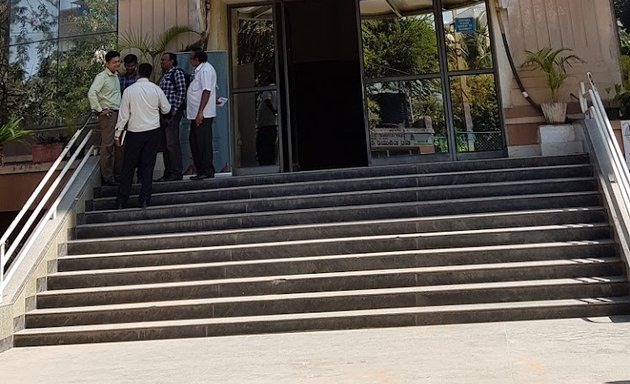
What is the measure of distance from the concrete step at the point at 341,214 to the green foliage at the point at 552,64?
2.48 metres

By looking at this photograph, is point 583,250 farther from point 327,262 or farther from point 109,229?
point 109,229

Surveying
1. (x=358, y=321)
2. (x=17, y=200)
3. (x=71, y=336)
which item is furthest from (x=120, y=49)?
(x=358, y=321)

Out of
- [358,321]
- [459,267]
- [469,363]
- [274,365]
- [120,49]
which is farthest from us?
[120,49]

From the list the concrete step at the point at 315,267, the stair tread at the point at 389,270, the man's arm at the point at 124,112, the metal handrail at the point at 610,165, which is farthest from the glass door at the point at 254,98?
the metal handrail at the point at 610,165

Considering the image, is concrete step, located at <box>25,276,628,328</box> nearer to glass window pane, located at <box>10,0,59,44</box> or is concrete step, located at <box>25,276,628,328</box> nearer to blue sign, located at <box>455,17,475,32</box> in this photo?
blue sign, located at <box>455,17,475,32</box>

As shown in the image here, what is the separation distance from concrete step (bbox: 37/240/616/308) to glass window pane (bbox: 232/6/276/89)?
173 inches

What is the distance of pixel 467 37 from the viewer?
340 inches

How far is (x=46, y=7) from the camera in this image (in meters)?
9.45

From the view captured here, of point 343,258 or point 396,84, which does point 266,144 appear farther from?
point 343,258

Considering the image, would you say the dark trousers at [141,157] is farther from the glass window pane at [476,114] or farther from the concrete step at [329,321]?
the glass window pane at [476,114]

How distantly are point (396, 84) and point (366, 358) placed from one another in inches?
230

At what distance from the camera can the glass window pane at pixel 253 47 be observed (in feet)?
29.2

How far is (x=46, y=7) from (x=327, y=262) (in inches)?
293

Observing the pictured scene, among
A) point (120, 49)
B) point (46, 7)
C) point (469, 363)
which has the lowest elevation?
point (469, 363)
